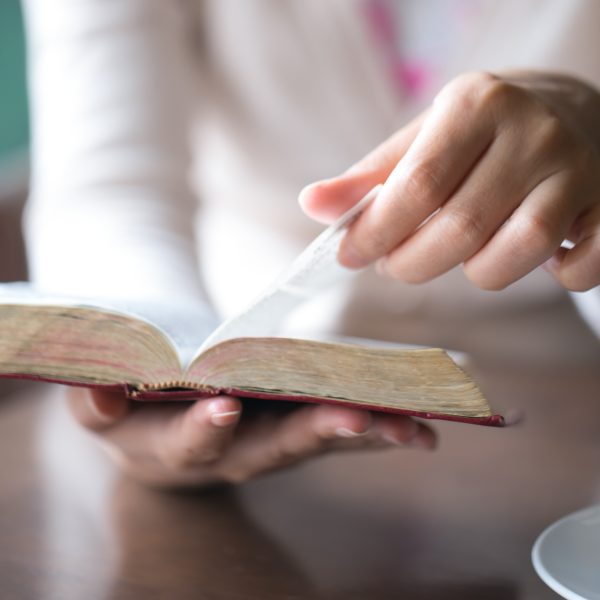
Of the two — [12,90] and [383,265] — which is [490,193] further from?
[12,90]

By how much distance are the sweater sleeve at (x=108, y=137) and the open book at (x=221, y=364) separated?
1.00ft

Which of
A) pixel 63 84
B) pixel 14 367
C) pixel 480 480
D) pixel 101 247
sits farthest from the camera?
pixel 63 84

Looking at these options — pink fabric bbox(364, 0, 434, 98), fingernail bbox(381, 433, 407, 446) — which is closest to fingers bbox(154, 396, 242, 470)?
fingernail bbox(381, 433, 407, 446)

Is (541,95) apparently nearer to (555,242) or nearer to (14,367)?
(555,242)

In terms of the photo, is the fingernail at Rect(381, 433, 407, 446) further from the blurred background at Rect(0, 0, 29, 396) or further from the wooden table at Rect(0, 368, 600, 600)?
the blurred background at Rect(0, 0, 29, 396)

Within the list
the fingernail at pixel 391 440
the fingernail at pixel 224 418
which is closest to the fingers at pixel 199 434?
the fingernail at pixel 224 418

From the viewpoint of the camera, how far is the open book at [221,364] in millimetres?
452

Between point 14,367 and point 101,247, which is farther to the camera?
point 101,247

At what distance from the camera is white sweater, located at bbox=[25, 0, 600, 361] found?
0.91 m

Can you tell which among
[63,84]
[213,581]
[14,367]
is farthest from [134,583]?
[63,84]

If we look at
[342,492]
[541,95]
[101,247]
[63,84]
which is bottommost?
[342,492]

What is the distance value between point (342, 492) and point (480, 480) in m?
0.12

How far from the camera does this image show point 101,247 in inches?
31.1

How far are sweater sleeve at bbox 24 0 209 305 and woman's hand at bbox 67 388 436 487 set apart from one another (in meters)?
0.23
